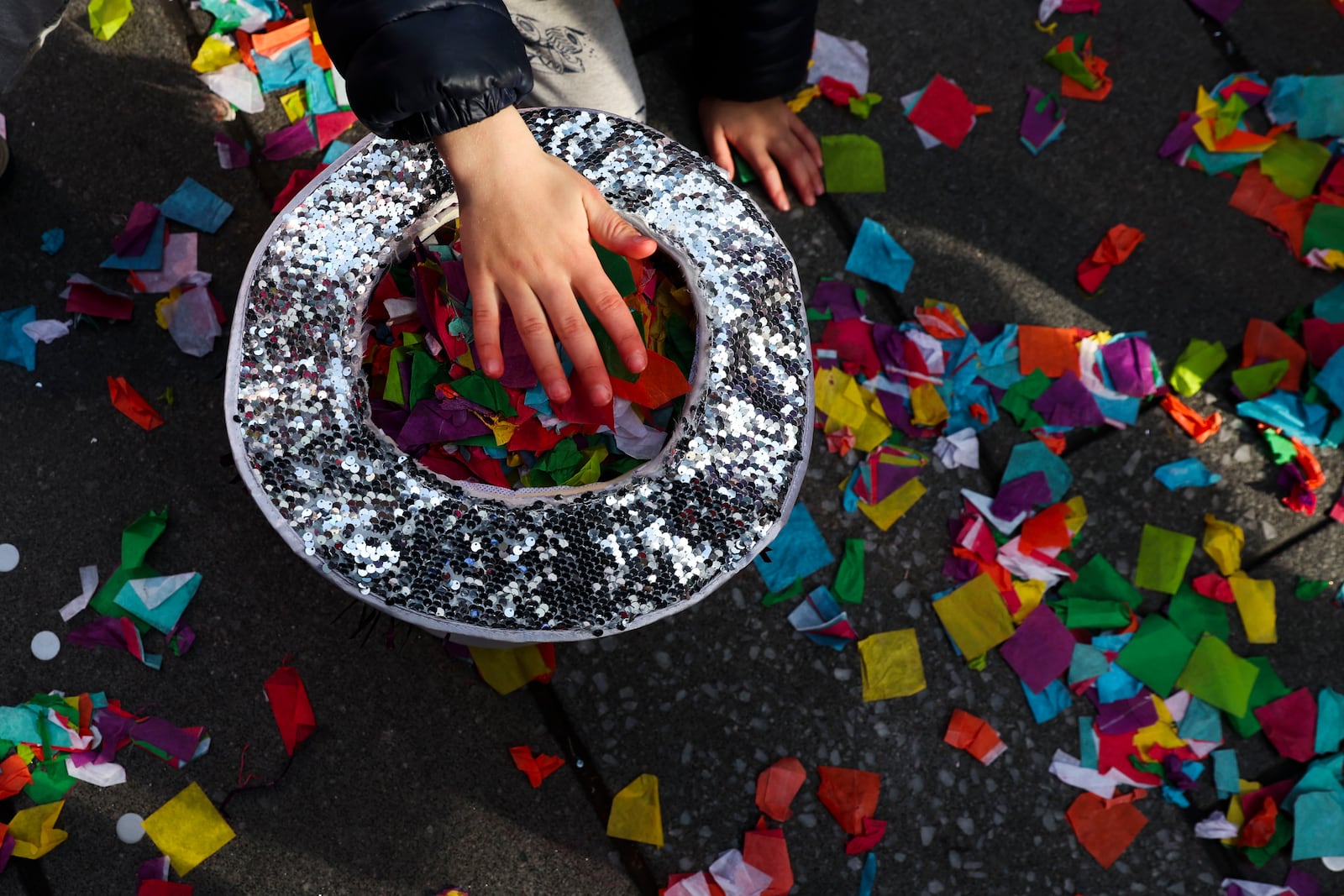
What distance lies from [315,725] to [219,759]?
14cm

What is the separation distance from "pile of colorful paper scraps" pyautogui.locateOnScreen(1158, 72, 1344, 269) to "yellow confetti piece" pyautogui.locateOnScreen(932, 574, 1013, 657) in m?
0.77

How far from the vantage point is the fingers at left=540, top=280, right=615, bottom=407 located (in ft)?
3.31

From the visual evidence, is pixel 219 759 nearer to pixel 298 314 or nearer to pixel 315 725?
pixel 315 725

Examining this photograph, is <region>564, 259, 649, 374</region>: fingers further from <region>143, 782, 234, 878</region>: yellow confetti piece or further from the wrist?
<region>143, 782, 234, 878</region>: yellow confetti piece

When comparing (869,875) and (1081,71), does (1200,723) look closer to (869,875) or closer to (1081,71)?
(869,875)

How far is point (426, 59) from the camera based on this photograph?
2.96ft

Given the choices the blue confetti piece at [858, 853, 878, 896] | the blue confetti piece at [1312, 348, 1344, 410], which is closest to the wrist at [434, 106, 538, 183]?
the blue confetti piece at [858, 853, 878, 896]

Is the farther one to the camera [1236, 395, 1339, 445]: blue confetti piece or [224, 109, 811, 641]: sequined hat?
[1236, 395, 1339, 445]: blue confetti piece

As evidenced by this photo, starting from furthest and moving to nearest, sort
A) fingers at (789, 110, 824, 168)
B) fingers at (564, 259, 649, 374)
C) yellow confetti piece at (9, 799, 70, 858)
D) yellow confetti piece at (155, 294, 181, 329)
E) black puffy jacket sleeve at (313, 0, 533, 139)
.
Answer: fingers at (789, 110, 824, 168) → yellow confetti piece at (155, 294, 181, 329) → yellow confetti piece at (9, 799, 70, 858) → fingers at (564, 259, 649, 374) → black puffy jacket sleeve at (313, 0, 533, 139)

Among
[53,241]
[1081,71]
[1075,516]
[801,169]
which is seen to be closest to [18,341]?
[53,241]

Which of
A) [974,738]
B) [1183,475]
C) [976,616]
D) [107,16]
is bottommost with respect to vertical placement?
[974,738]

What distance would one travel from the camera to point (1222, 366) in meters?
1.56

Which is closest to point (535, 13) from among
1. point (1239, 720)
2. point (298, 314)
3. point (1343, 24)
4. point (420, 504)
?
point (298, 314)

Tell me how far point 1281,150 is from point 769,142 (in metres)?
0.85
